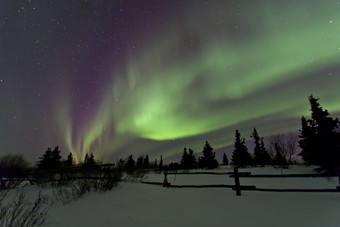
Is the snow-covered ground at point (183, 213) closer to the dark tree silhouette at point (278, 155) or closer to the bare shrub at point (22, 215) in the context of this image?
the bare shrub at point (22, 215)

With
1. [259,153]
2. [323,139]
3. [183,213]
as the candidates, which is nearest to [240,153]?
[259,153]

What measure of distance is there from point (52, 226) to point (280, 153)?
46.9 m

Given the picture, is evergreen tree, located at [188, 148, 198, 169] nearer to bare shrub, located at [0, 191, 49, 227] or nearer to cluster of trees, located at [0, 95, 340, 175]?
cluster of trees, located at [0, 95, 340, 175]

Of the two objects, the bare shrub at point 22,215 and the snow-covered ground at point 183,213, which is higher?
the bare shrub at point 22,215

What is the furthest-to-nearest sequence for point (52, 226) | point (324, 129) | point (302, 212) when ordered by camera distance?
point (324, 129) < point (302, 212) < point (52, 226)

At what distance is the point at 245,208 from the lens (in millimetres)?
5203

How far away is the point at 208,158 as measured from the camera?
163ft

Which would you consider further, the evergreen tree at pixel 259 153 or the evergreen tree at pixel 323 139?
the evergreen tree at pixel 259 153

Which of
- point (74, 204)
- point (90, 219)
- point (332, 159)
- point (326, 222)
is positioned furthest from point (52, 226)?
point (332, 159)

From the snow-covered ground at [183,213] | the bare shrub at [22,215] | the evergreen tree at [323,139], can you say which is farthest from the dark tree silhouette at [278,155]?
the bare shrub at [22,215]

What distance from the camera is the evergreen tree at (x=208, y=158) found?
49.0 meters

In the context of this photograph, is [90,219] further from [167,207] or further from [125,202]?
[167,207]

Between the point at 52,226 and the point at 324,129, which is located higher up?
the point at 324,129

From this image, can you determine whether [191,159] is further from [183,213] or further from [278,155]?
[183,213]
